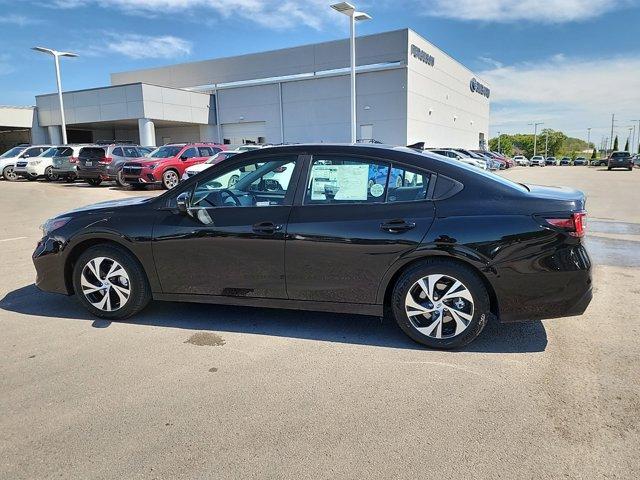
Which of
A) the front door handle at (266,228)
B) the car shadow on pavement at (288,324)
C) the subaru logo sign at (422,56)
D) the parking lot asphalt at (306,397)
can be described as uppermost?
the subaru logo sign at (422,56)

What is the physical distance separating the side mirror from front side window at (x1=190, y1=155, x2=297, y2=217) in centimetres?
5

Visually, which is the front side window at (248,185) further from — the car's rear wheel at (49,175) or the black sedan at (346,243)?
the car's rear wheel at (49,175)

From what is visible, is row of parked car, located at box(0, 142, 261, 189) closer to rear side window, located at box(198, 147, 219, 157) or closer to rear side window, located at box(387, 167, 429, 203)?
rear side window, located at box(198, 147, 219, 157)

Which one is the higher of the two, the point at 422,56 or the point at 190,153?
the point at 422,56

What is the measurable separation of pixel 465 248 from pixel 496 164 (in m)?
41.0

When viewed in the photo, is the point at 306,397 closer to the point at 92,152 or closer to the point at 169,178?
the point at 169,178

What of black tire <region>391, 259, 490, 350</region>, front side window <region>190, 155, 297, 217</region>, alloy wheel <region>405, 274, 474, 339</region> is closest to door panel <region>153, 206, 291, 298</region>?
front side window <region>190, 155, 297, 217</region>

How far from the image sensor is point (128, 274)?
15.0 feet

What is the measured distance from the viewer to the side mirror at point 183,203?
4.34m

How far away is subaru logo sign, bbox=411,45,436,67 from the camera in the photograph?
37.0 meters

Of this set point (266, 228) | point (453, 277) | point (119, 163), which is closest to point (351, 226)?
point (266, 228)

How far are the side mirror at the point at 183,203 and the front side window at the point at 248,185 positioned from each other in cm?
5

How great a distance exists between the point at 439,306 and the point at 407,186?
38.5 inches

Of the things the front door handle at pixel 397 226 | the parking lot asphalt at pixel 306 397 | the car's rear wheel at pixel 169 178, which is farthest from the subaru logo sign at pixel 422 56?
the front door handle at pixel 397 226
